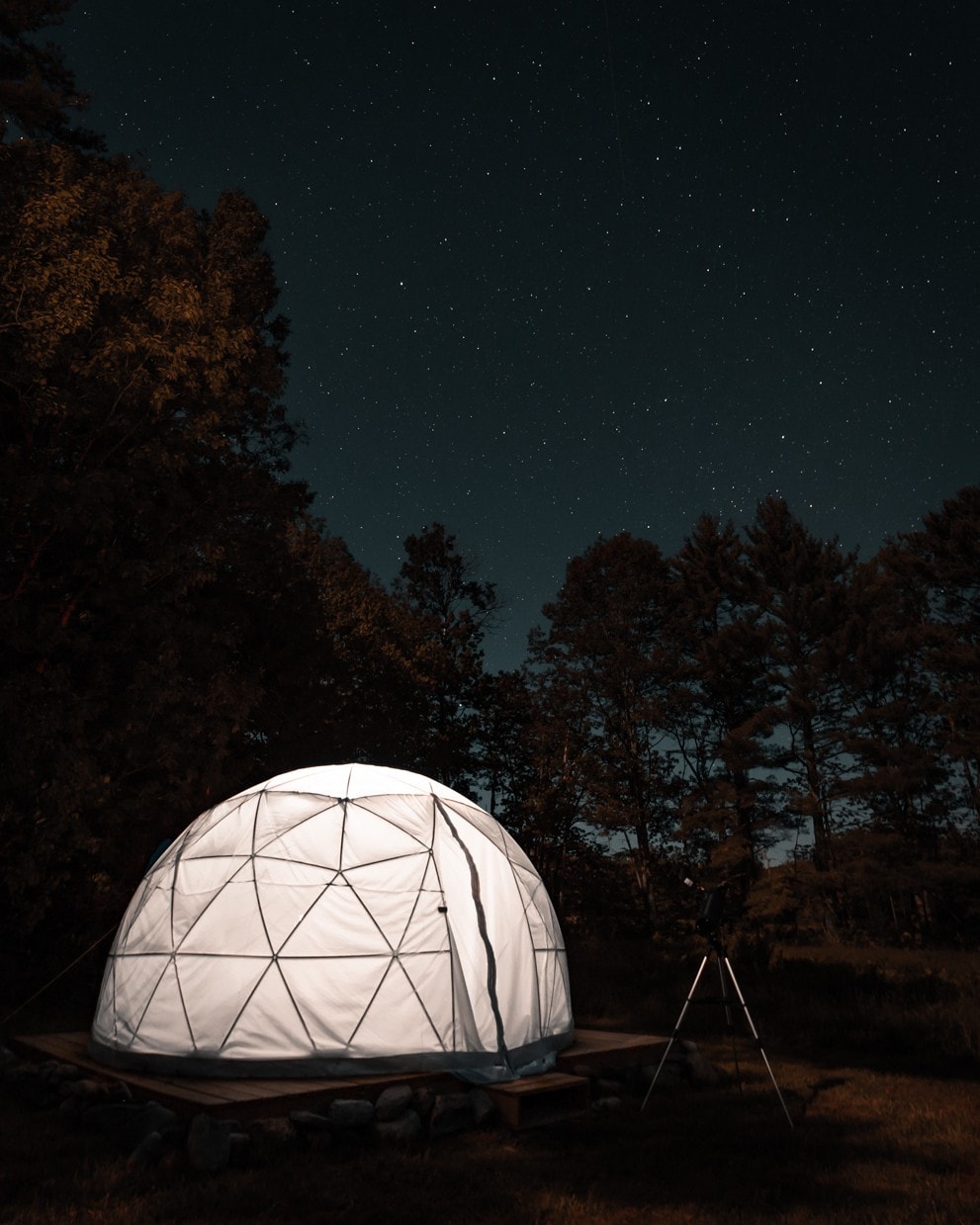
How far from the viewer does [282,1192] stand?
5.68 m

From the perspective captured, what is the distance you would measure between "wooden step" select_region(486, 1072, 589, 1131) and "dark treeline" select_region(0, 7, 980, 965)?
8.90m

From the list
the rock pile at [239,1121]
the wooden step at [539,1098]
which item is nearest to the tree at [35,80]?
the rock pile at [239,1121]

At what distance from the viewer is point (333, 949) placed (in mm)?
8188

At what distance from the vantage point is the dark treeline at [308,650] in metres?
14.5

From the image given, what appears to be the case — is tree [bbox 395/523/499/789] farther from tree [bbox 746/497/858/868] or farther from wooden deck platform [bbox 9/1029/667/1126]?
wooden deck platform [bbox 9/1029/667/1126]

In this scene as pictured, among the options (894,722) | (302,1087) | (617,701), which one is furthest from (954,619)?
(302,1087)

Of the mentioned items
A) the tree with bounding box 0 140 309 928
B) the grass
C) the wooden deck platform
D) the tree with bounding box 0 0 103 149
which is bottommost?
the grass

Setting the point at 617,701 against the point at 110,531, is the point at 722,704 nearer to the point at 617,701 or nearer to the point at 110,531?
the point at 617,701

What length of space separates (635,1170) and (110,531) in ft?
43.1

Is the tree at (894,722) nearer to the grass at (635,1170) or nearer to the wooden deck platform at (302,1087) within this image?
the grass at (635,1170)

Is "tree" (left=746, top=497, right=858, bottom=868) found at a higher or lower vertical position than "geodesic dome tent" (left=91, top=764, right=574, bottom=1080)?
higher

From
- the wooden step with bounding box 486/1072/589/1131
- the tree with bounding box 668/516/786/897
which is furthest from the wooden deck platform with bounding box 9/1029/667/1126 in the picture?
the tree with bounding box 668/516/786/897

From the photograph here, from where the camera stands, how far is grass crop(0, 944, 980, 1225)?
5.44 metres

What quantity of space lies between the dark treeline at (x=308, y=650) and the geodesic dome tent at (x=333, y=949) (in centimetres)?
591
